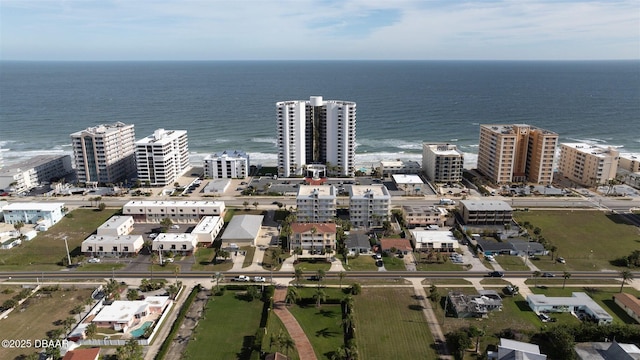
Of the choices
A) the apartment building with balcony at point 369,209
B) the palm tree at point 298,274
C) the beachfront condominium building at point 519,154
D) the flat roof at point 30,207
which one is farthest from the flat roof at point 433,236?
the flat roof at point 30,207

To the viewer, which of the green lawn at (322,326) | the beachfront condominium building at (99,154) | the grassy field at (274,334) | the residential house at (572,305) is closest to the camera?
the grassy field at (274,334)

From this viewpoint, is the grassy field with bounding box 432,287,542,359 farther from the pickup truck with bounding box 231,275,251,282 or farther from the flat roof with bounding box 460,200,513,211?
the pickup truck with bounding box 231,275,251,282

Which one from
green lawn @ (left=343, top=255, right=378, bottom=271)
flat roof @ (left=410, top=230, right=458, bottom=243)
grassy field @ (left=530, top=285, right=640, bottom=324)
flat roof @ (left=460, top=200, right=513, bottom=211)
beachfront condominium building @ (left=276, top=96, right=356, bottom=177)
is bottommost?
grassy field @ (left=530, top=285, right=640, bottom=324)

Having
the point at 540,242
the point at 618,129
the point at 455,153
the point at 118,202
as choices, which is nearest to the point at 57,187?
the point at 118,202

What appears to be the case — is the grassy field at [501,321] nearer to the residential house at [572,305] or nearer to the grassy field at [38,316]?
the residential house at [572,305]

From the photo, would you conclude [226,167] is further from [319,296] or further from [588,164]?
[588,164]

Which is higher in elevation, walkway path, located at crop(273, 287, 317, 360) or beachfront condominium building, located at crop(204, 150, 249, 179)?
beachfront condominium building, located at crop(204, 150, 249, 179)

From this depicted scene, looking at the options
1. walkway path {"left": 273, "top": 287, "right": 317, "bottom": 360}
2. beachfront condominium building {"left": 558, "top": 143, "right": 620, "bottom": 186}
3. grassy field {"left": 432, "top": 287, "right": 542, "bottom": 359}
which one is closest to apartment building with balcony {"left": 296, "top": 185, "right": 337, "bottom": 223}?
walkway path {"left": 273, "top": 287, "right": 317, "bottom": 360}
